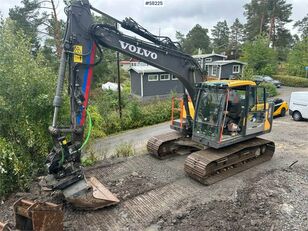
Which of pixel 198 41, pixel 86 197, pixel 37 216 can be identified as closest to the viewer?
pixel 37 216

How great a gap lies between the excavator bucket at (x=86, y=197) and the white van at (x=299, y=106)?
458 inches

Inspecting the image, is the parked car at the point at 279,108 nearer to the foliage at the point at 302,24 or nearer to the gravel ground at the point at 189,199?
the gravel ground at the point at 189,199

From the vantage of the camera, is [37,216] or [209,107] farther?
[209,107]

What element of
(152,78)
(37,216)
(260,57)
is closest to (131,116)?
(152,78)

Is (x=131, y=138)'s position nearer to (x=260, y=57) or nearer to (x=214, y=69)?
(x=214, y=69)

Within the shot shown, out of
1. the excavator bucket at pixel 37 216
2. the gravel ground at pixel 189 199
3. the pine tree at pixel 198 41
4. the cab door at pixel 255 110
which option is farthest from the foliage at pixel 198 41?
the excavator bucket at pixel 37 216

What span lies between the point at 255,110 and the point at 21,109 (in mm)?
5884

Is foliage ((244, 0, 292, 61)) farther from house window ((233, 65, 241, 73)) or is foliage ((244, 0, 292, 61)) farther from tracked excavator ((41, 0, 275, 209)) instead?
tracked excavator ((41, 0, 275, 209))

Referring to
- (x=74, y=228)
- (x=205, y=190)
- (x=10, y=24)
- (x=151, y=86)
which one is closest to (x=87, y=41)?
(x=10, y=24)

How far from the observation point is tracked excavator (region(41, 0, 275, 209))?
15.2 feet

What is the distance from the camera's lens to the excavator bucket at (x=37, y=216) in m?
3.80

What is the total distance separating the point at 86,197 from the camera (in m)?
4.80

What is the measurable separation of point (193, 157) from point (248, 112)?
187 cm

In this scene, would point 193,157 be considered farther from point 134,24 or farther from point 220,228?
point 134,24
